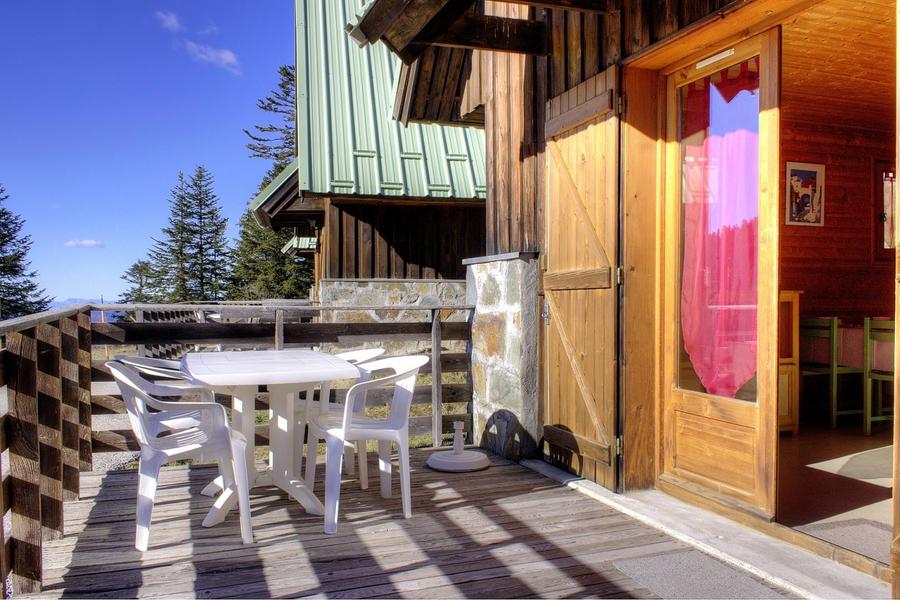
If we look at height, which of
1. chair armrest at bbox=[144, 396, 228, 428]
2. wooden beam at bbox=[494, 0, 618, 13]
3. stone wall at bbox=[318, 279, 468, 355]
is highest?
wooden beam at bbox=[494, 0, 618, 13]

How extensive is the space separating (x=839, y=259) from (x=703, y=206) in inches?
156

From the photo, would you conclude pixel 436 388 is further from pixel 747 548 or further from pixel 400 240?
pixel 400 240

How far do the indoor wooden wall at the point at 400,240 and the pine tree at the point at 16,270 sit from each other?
27002 mm

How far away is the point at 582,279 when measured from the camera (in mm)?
3885

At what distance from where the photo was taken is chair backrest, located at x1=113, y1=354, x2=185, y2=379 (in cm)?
337

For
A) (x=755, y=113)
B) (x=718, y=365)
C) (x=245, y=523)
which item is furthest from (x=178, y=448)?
(x=755, y=113)

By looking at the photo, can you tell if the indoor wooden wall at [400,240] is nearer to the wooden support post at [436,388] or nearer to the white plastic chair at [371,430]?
the wooden support post at [436,388]

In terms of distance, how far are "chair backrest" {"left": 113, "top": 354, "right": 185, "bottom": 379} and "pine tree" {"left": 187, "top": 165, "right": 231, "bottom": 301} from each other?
30.2 meters

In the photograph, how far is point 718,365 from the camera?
10.6 feet

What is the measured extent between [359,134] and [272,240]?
18.7m

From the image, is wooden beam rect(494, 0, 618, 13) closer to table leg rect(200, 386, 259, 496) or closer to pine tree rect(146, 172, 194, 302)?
table leg rect(200, 386, 259, 496)

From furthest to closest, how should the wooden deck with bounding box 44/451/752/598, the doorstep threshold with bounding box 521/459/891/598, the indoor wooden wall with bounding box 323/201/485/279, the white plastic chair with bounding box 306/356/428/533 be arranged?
the indoor wooden wall with bounding box 323/201/485/279, the white plastic chair with bounding box 306/356/428/533, the wooden deck with bounding box 44/451/752/598, the doorstep threshold with bounding box 521/459/891/598

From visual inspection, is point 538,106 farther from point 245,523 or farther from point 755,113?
point 245,523

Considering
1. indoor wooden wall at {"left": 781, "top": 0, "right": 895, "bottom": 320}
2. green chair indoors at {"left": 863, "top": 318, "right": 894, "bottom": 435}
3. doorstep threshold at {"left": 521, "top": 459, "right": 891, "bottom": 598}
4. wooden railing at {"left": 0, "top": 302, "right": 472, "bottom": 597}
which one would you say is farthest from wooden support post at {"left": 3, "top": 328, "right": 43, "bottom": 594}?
indoor wooden wall at {"left": 781, "top": 0, "right": 895, "bottom": 320}
